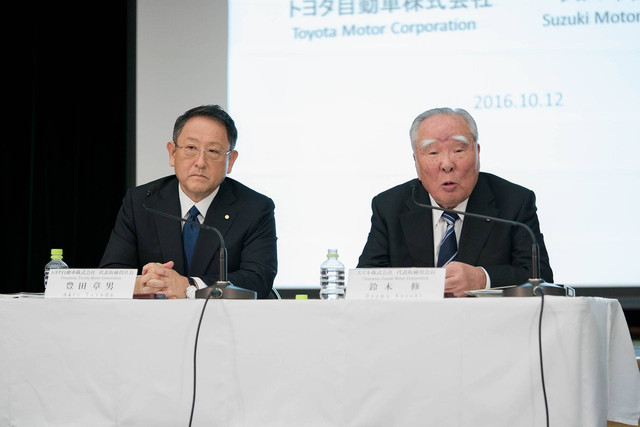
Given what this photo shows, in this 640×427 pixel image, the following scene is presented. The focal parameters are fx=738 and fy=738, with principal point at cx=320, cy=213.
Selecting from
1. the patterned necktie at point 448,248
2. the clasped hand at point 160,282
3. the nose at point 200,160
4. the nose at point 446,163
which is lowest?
the clasped hand at point 160,282

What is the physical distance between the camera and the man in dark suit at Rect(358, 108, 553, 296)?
237cm

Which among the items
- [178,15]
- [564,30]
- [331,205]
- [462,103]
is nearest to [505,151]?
A: [462,103]

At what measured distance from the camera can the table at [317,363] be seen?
1491mm

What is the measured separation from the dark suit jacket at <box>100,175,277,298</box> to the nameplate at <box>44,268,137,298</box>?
66cm

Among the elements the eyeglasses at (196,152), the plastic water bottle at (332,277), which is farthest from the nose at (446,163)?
the eyeglasses at (196,152)

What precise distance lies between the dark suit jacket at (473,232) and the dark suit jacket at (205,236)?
1.20 ft

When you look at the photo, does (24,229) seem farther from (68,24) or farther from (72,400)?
(72,400)

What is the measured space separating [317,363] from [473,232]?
98cm

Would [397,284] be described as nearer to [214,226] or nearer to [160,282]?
[160,282]

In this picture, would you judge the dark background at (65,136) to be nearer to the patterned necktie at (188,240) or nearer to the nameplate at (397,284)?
the patterned necktie at (188,240)

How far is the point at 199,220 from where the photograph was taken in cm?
261

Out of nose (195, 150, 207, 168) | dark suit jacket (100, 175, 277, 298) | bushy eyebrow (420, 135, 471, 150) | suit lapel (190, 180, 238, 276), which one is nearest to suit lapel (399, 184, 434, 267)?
bushy eyebrow (420, 135, 471, 150)

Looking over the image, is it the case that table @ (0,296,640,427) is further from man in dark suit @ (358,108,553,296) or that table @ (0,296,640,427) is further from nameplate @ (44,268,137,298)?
man in dark suit @ (358,108,553,296)

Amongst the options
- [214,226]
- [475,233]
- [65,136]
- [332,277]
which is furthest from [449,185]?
[65,136]
